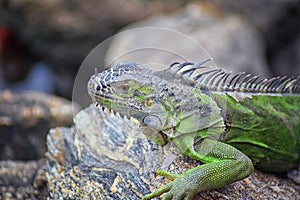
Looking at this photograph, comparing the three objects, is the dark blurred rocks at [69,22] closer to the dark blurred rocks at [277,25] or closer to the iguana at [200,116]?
the dark blurred rocks at [277,25]

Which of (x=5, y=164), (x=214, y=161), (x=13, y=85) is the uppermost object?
(x=214, y=161)

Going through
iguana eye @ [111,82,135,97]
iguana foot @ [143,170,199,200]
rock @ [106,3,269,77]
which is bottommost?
rock @ [106,3,269,77]

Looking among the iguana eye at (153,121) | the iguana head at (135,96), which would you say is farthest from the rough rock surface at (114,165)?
the iguana head at (135,96)

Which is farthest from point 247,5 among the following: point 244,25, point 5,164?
point 5,164

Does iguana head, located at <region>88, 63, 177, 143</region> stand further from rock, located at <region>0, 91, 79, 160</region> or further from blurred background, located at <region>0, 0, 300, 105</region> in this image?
blurred background, located at <region>0, 0, 300, 105</region>

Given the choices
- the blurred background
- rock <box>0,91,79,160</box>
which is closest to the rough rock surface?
rock <box>0,91,79,160</box>

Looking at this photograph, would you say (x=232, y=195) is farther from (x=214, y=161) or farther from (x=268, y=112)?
(x=268, y=112)
